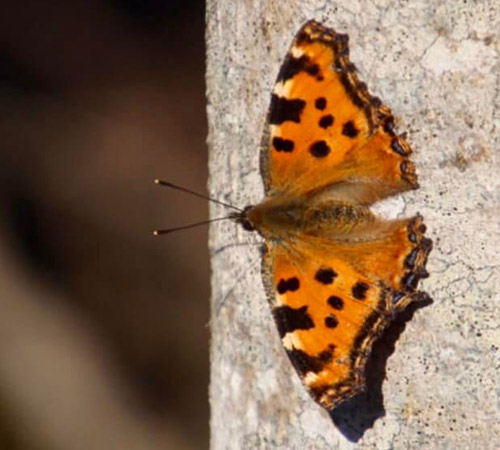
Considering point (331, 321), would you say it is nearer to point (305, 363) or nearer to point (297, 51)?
point (305, 363)

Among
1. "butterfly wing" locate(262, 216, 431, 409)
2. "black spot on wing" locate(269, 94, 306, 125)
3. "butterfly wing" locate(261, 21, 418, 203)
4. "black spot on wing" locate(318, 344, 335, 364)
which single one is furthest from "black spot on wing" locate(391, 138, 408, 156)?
"black spot on wing" locate(318, 344, 335, 364)

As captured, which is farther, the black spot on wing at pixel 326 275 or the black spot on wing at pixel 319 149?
the black spot on wing at pixel 319 149

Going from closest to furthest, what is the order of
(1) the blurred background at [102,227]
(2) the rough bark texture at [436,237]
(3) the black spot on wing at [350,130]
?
(2) the rough bark texture at [436,237] < (3) the black spot on wing at [350,130] < (1) the blurred background at [102,227]

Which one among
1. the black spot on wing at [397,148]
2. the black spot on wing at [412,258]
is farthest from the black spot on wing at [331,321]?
the black spot on wing at [397,148]

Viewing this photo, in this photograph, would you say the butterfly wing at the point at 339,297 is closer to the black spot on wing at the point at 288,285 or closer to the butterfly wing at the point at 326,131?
the black spot on wing at the point at 288,285

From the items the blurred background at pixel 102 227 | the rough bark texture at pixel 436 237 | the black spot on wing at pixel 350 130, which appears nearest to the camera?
the rough bark texture at pixel 436 237

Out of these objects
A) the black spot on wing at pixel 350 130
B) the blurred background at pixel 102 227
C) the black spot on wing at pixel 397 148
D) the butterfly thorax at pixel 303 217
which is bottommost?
the black spot on wing at pixel 397 148

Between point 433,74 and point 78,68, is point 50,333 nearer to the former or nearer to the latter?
point 78,68
